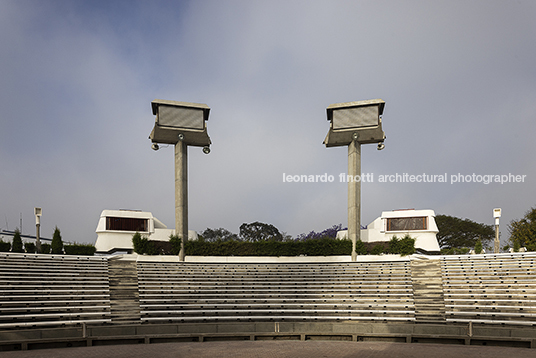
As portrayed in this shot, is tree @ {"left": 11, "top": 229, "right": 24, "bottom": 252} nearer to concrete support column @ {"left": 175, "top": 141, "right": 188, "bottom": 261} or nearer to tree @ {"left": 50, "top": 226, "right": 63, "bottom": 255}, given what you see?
tree @ {"left": 50, "top": 226, "right": 63, "bottom": 255}

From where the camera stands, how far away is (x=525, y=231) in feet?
125

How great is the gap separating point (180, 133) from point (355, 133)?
1437 centimetres

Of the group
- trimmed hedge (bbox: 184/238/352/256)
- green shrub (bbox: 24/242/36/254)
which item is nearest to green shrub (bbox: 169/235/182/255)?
trimmed hedge (bbox: 184/238/352/256)

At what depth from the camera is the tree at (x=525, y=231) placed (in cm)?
3744

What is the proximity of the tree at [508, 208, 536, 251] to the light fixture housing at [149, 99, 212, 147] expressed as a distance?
102 feet

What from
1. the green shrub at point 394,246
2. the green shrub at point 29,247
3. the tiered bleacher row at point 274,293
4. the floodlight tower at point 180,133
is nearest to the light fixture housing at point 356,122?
the green shrub at point 394,246

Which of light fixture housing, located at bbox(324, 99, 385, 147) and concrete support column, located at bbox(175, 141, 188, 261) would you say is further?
light fixture housing, located at bbox(324, 99, 385, 147)

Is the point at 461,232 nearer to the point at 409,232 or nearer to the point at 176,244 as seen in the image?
the point at 409,232

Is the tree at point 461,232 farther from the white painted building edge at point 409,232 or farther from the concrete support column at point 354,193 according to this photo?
the concrete support column at point 354,193

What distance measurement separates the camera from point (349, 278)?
22.7 m

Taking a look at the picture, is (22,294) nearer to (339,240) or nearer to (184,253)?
(184,253)

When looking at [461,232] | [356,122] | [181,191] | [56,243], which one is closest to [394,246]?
[356,122]

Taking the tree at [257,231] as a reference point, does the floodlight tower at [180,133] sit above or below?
above

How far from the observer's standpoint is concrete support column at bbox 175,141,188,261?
29.7 meters
